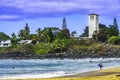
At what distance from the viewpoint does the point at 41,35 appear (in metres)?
144

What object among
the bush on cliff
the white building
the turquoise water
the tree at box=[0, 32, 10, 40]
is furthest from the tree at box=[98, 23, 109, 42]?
the turquoise water

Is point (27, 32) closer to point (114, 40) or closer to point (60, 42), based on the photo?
point (60, 42)

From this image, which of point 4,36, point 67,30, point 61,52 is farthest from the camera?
point 4,36

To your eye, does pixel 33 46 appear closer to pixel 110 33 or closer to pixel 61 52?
pixel 61 52

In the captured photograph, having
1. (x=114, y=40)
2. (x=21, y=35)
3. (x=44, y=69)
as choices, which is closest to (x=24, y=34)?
(x=21, y=35)

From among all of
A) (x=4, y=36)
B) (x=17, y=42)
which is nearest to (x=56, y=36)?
(x=17, y=42)

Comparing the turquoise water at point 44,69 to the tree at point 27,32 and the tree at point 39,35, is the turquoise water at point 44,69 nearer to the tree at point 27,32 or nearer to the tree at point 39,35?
the tree at point 39,35

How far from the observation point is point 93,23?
154 m

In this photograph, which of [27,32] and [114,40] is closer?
[114,40]

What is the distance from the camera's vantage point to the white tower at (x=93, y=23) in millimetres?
151625

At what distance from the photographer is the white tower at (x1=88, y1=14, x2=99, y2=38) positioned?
497ft

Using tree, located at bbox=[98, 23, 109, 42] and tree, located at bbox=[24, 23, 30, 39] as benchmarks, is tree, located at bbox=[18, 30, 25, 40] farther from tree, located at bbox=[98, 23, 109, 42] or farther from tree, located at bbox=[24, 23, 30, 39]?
tree, located at bbox=[98, 23, 109, 42]

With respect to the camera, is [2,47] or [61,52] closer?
[61,52]

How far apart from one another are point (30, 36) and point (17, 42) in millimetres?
6811
